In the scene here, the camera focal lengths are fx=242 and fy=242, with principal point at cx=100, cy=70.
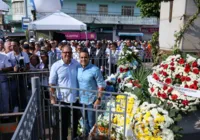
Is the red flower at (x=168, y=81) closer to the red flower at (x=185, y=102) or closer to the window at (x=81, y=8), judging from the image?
the red flower at (x=185, y=102)

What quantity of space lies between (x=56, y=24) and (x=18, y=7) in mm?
32703

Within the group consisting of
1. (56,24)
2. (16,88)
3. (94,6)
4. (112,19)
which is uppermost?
(94,6)

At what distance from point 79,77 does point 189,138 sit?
6.54ft

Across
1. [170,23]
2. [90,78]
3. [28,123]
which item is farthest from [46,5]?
[28,123]

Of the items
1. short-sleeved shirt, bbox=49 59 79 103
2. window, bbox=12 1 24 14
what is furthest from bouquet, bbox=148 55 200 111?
window, bbox=12 1 24 14

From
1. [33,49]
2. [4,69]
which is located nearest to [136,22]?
[33,49]

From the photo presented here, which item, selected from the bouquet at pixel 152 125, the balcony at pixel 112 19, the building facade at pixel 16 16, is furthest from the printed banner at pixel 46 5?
the building facade at pixel 16 16

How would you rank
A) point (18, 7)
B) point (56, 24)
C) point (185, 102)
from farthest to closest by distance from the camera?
1. point (18, 7)
2. point (56, 24)
3. point (185, 102)

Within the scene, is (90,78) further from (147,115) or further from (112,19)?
(112,19)

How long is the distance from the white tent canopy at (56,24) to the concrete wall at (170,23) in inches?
133

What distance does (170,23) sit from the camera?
18.3ft

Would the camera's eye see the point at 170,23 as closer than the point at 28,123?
No

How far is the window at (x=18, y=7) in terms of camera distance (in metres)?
37.3

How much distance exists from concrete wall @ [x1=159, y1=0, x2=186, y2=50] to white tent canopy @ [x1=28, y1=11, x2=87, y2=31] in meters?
3.38
